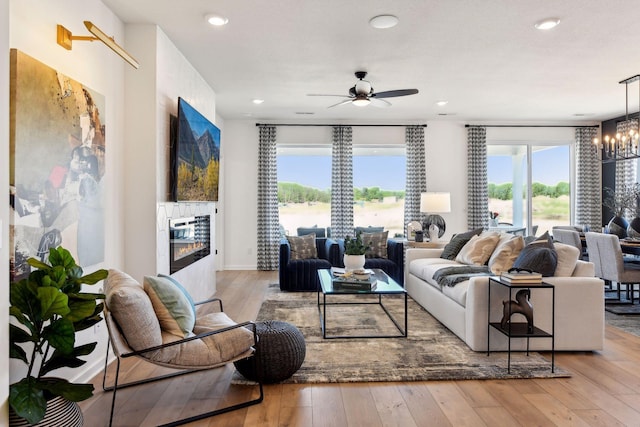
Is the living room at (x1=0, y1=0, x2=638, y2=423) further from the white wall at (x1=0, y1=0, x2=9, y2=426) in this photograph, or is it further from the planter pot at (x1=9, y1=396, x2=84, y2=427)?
the planter pot at (x1=9, y1=396, x2=84, y2=427)

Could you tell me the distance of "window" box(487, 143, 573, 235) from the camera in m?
8.04

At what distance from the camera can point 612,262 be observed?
481 centimetres

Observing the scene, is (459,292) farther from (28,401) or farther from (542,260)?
(28,401)

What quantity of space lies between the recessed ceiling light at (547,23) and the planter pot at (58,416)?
164 inches

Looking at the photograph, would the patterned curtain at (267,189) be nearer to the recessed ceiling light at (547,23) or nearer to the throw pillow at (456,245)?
A: the throw pillow at (456,245)

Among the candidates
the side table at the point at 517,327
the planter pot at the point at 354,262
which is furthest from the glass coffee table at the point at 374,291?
the side table at the point at 517,327

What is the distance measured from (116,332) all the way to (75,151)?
1.23 m

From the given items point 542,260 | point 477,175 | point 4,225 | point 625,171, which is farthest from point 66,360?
point 625,171

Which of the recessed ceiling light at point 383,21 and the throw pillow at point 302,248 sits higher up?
the recessed ceiling light at point 383,21

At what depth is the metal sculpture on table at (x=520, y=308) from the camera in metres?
3.18

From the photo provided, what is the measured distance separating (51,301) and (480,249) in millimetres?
4206

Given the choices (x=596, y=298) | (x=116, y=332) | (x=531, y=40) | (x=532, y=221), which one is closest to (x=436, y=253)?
(x=596, y=298)

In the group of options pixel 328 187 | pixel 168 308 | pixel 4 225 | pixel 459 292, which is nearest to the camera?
pixel 4 225

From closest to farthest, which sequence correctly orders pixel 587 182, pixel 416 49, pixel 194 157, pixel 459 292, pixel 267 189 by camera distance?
pixel 459 292 → pixel 416 49 → pixel 194 157 → pixel 267 189 → pixel 587 182
